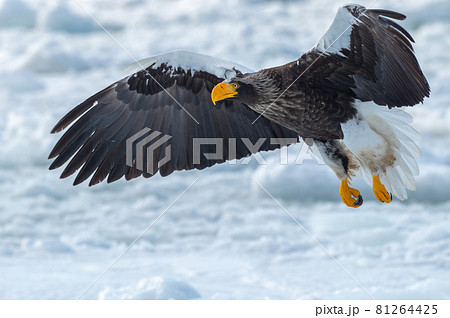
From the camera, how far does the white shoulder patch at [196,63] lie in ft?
19.5

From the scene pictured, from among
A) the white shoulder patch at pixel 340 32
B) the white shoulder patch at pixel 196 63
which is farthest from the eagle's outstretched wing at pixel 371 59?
the white shoulder patch at pixel 196 63

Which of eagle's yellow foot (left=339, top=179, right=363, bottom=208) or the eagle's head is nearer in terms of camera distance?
the eagle's head

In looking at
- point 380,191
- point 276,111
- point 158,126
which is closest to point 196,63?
point 158,126

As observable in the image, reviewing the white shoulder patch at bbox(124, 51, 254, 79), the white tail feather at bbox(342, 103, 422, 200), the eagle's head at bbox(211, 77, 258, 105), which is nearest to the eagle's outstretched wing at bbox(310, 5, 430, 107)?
the white tail feather at bbox(342, 103, 422, 200)

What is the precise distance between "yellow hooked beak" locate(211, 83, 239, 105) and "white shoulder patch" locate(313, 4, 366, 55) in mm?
774

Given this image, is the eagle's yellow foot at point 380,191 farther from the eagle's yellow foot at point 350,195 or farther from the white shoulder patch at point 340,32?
the white shoulder patch at point 340,32

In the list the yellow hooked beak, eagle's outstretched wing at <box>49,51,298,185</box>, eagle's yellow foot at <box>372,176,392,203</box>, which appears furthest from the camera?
eagle's outstretched wing at <box>49,51,298,185</box>

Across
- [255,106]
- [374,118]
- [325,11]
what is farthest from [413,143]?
[325,11]

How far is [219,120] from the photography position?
249 inches

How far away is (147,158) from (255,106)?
127cm

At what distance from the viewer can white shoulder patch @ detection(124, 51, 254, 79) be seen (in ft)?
19.5

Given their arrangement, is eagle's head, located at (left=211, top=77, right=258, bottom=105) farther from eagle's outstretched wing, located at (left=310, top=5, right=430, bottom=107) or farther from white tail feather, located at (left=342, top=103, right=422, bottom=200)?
white tail feather, located at (left=342, top=103, right=422, bottom=200)

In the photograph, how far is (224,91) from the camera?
5.42m

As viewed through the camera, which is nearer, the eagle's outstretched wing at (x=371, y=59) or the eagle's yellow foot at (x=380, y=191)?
the eagle's outstretched wing at (x=371, y=59)
